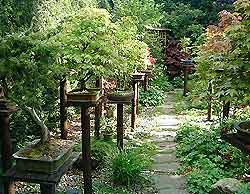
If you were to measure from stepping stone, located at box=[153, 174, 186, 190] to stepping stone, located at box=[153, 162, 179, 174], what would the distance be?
0.17 m

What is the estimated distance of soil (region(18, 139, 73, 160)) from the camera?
276cm

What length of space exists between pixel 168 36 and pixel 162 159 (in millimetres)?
8207

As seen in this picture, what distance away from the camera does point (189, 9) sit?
13.4m

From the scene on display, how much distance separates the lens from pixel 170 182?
4660 millimetres

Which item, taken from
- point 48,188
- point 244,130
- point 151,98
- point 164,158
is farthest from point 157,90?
point 48,188

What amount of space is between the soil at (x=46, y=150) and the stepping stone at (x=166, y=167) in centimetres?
229

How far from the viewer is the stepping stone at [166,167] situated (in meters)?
5.03

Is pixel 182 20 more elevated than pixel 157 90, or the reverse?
pixel 182 20

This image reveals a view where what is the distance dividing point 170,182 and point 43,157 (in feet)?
7.65

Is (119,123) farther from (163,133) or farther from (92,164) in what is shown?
(163,133)

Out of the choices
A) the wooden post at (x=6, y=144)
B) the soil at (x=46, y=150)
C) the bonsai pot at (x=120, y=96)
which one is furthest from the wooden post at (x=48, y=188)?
the bonsai pot at (x=120, y=96)

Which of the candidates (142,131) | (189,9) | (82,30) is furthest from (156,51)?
(82,30)

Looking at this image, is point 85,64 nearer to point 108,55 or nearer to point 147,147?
point 108,55

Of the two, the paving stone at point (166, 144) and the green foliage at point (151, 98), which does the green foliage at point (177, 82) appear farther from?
the paving stone at point (166, 144)
